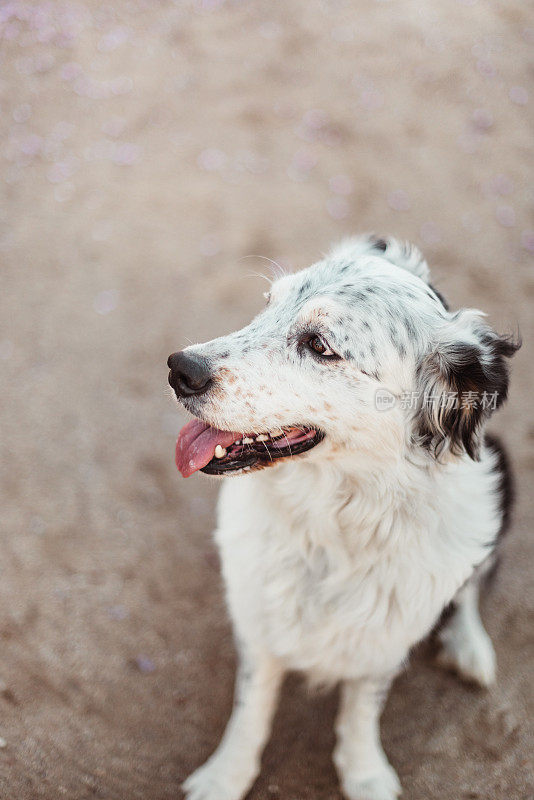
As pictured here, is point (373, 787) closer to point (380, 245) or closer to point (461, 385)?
point (461, 385)

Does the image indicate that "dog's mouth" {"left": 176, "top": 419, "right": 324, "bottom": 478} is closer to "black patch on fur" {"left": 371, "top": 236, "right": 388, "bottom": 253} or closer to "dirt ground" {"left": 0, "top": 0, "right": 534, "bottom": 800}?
"black patch on fur" {"left": 371, "top": 236, "right": 388, "bottom": 253}

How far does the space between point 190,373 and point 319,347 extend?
0.42 m

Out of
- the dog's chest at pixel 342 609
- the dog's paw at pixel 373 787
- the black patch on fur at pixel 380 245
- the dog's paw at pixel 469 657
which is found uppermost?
the black patch on fur at pixel 380 245

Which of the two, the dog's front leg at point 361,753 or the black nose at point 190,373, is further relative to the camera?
the dog's front leg at point 361,753

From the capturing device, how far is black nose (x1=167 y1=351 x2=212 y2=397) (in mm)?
2006

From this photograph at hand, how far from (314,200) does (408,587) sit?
398 cm

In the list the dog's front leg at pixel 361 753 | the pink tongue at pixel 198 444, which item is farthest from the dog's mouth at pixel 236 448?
the dog's front leg at pixel 361 753

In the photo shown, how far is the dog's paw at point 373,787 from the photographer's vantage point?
8.63ft

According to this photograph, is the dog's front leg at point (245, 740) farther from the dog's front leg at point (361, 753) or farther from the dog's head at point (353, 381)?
the dog's head at point (353, 381)

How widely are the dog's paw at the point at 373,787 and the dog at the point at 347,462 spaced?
35cm

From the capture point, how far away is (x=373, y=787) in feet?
8.66

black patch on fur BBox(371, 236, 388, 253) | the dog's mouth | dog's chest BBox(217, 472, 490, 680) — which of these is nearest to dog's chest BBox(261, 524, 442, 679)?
dog's chest BBox(217, 472, 490, 680)

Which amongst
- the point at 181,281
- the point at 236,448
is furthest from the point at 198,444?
the point at 181,281

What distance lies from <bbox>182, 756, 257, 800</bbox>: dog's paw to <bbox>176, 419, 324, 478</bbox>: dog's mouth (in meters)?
1.36
